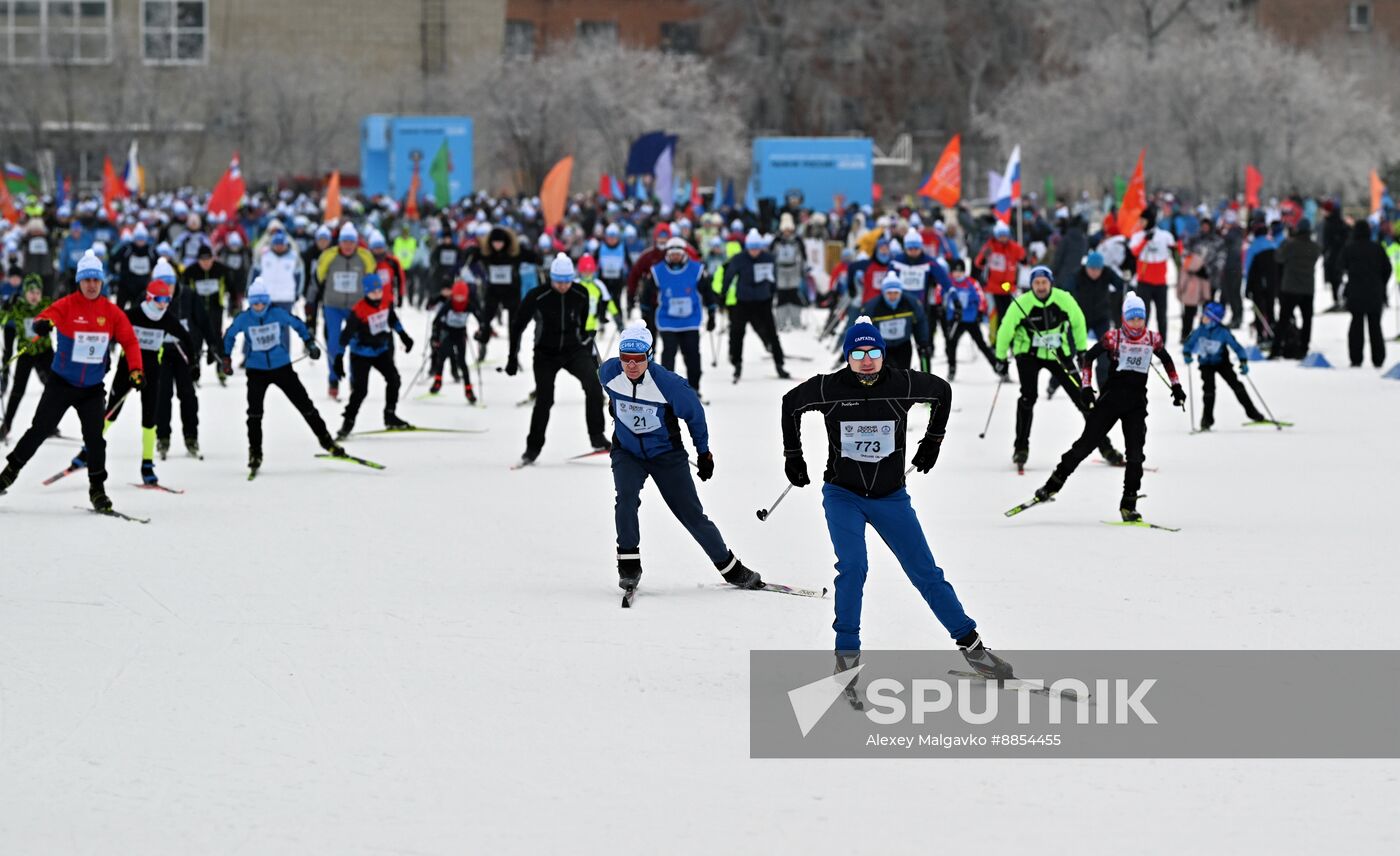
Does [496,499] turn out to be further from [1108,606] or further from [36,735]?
[36,735]

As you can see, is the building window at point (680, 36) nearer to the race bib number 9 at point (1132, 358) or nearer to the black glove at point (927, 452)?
the race bib number 9 at point (1132, 358)

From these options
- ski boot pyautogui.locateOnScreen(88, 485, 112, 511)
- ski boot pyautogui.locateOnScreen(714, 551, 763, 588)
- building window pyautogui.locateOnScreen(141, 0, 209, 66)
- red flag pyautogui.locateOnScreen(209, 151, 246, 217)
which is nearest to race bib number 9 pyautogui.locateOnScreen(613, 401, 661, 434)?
ski boot pyautogui.locateOnScreen(714, 551, 763, 588)

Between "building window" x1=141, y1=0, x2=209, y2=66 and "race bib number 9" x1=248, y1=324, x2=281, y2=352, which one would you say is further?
"building window" x1=141, y1=0, x2=209, y2=66

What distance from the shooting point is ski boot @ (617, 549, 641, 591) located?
10531 millimetres

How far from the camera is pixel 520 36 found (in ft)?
263

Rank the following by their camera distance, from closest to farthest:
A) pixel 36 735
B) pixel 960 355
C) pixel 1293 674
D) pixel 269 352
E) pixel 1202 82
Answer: pixel 36 735 → pixel 1293 674 → pixel 269 352 → pixel 960 355 → pixel 1202 82

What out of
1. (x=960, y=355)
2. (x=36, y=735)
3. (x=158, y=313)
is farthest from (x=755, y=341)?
(x=36, y=735)

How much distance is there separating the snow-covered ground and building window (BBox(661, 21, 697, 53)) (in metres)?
65.4

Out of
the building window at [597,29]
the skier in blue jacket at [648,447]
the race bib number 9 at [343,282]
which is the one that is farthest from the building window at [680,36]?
the skier in blue jacket at [648,447]

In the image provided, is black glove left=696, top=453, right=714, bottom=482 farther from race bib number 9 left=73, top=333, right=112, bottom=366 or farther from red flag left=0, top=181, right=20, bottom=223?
red flag left=0, top=181, right=20, bottom=223

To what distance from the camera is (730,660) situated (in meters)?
9.03

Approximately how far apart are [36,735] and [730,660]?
2.75 m

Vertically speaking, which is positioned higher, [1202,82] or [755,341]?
[1202,82]

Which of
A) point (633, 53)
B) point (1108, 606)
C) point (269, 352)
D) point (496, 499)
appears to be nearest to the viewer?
point (1108, 606)
